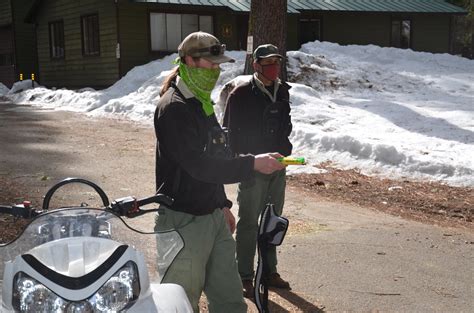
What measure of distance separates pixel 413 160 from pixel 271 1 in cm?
497

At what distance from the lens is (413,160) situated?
897 centimetres

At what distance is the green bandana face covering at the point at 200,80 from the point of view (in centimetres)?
304

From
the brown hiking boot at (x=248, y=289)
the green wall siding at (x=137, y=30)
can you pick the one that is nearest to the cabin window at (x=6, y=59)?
the green wall siding at (x=137, y=30)

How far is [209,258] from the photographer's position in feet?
10.4

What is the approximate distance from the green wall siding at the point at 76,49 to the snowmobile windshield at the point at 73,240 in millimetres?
20810

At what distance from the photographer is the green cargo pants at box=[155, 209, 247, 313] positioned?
9.78 ft

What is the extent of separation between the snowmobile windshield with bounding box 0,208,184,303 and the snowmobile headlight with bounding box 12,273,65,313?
6 cm

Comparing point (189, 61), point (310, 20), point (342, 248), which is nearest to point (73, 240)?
point (189, 61)

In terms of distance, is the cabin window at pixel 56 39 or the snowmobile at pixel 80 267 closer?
the snowmobile at pixel 80 267

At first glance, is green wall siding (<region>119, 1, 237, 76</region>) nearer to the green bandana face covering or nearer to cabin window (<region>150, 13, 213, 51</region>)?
cabin window (<region>150, 13, 213, 51</region>)

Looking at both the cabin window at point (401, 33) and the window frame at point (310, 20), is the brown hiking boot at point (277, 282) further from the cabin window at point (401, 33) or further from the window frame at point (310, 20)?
the cabin window at point (401, 33)

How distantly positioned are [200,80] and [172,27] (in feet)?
68.7

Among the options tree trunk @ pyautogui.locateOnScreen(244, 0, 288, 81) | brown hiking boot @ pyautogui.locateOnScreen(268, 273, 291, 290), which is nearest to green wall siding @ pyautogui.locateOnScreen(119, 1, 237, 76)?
tree trunk @ pyautogui.locateOnScreen(244, 0, 288, 81)

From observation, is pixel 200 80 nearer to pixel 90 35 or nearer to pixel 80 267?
pixel 80 267
